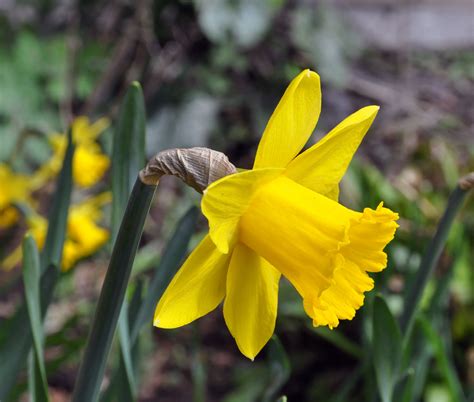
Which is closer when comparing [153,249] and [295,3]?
[153,249]

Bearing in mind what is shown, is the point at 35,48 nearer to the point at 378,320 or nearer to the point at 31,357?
the point at 31,357

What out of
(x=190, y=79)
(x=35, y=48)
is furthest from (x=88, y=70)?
(x=190, y=79)

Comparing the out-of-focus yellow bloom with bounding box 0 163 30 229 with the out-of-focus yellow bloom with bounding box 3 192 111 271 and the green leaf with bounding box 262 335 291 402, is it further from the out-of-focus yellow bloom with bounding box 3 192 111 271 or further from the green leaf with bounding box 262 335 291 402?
the green leaf with bounding box 262 335 291 402

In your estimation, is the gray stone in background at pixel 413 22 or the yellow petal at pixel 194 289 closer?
the yellow petal at pixel 194 289

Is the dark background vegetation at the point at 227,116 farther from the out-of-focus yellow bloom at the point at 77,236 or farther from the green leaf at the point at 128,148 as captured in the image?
the green leaf at the point at 128,148

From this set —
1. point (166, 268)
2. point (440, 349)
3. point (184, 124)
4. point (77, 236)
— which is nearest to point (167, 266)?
point (166, 268)

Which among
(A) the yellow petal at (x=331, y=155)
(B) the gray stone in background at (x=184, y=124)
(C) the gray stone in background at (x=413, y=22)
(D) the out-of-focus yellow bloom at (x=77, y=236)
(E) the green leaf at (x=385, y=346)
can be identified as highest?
(A) the yellow petal at (x=331, y=155)

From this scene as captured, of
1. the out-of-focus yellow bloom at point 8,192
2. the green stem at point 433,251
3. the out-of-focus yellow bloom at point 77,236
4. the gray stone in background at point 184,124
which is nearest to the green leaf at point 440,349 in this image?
the green stem at point 433,251
